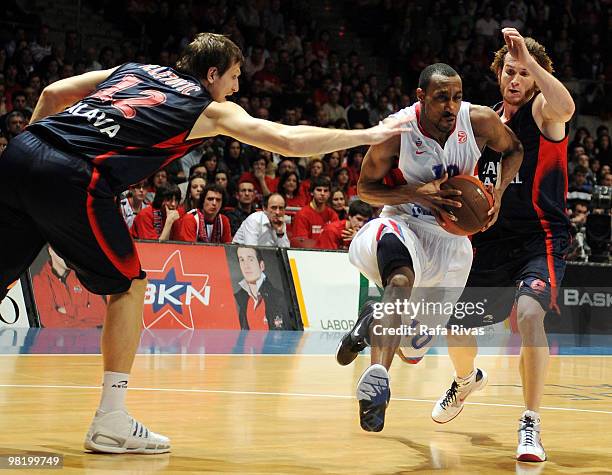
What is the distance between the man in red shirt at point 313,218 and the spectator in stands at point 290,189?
685 millimetres

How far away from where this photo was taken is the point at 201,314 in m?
12.1

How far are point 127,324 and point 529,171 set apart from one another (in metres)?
2.48

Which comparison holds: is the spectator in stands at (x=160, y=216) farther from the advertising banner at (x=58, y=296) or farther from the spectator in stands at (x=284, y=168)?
the spectator in stands at (x=284, y=168)

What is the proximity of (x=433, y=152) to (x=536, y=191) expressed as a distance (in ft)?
2.16

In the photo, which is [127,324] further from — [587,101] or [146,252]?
[587,101]

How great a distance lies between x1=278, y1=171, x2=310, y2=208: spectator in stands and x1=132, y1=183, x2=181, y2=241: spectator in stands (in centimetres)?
241

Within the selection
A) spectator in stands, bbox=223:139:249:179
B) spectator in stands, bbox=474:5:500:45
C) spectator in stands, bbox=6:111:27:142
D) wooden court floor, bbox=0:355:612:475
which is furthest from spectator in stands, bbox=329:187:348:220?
spectator in stands, bbox=474:5:500:45

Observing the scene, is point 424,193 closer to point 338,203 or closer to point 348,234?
point 348,234

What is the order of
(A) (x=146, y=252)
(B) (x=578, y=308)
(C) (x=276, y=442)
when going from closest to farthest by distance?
(C) (x=276, y=442), (A) (x=146, y=252), (B) (x=578, y=308)

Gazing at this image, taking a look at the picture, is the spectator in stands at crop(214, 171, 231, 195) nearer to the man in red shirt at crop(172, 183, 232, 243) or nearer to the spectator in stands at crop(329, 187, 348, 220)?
the man in red shirt at crop(172, 183, 232, 243)

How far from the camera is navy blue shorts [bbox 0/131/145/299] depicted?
15.4ft

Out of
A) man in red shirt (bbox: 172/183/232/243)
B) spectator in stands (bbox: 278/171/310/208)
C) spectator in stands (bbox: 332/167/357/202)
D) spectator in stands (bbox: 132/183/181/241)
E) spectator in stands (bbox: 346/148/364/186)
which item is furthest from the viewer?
spectator in stands (bbox: 346/148/364/186)

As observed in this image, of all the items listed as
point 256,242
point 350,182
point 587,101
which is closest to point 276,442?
point 256,242

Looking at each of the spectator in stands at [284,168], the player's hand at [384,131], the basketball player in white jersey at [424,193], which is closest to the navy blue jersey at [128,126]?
the player's hand at [384,131]
